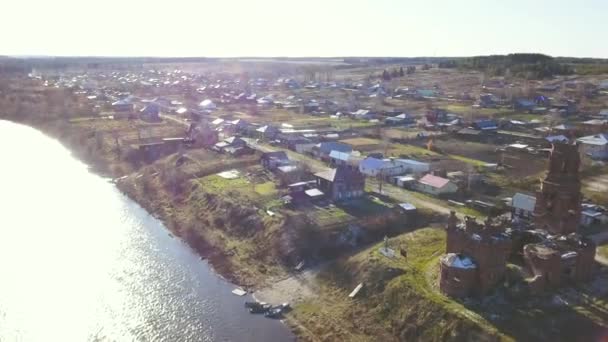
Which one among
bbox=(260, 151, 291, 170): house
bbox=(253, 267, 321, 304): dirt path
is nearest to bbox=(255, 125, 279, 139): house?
bbox=(260, 151, 291, 170): house

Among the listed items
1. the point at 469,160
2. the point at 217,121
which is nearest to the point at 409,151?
the point at 469,160

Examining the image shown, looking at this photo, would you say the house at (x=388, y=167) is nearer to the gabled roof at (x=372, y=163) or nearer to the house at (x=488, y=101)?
the gabled roof at (x=372, y=163)

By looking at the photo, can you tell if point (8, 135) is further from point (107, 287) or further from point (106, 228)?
point (107, 287)

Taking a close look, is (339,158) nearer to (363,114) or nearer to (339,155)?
(339,155)

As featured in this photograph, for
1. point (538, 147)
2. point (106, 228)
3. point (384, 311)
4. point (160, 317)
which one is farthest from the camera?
point (538, 147)

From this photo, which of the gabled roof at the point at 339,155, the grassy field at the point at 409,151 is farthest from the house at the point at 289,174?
the grassy field at the point at 409,151

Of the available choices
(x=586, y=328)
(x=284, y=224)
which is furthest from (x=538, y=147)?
(x=586, y=328)

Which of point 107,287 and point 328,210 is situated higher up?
point 328,210
